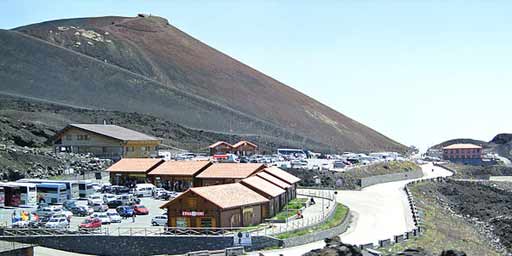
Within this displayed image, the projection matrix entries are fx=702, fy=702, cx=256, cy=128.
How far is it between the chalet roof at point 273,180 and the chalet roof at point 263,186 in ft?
3.43

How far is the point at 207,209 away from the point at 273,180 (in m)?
10.9

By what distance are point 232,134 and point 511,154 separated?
4667cm

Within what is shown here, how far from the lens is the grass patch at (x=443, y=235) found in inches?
1288

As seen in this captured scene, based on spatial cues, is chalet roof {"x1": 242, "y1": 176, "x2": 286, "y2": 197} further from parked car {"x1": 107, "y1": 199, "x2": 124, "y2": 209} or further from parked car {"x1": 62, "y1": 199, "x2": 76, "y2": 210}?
parked car {"x1": 62, "y1": 199, "x2": 76, "y2": 210}

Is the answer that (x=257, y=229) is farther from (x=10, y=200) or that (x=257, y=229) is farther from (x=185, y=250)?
(x=10, y=200)

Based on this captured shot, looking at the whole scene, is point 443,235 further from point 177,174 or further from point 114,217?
point 177,174

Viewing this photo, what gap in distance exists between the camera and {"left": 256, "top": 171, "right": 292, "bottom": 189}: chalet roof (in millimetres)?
41719

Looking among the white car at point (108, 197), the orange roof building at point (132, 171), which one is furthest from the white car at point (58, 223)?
the orange roof building at point (132, 171)

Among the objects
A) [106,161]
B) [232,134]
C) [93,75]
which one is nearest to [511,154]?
[232,134]

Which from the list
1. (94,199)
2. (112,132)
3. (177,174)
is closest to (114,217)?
(94,199)

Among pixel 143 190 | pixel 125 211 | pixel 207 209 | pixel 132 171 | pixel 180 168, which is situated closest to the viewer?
pixel 207 209

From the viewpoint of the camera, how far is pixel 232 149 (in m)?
76.8

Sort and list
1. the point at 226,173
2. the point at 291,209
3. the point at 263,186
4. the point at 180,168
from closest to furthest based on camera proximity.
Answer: the point at 263,186 → the point at 291,209 → the point at 226,173 → the point at 180,168

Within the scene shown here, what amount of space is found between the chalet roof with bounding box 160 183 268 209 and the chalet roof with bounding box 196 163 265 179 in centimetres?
548
